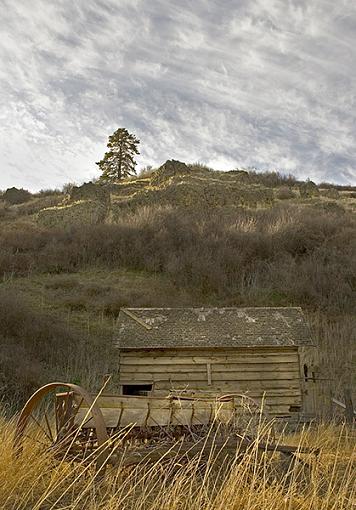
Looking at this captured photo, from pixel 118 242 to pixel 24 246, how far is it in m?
5.80

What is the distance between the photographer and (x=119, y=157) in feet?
175

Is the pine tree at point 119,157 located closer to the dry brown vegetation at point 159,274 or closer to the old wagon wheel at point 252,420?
the dry brown vegetation at point 159,274

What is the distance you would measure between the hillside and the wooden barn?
212cm

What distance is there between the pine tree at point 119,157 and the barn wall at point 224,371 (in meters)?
39.6

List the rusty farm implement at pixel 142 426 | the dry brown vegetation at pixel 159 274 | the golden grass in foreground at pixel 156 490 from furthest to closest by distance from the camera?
the dry brown vegetation at pixel 159 274
the rusty farm implement at pixel 142 426
the golden grass in foreground at pixel 156 490

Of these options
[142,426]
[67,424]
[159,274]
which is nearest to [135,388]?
[142,426]

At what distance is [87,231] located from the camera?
1222 inches

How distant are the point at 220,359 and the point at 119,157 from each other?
135 ft

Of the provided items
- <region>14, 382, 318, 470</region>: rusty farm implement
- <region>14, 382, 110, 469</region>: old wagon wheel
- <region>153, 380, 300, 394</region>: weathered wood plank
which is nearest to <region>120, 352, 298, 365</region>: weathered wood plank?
Answer: <region>153, 380, 300, 394</region>: weathered wood plank

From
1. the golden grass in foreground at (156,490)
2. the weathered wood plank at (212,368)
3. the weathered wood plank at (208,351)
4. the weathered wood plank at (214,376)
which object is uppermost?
the golden grass in foreground at (156,490)

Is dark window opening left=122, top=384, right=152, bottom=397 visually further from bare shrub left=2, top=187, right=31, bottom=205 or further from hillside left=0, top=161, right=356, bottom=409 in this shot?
bare shrub left=2, top=187, right=31, bottom=205

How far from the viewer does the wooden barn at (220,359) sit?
15.3m

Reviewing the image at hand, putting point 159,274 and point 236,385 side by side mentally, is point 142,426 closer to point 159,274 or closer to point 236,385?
point 236,385

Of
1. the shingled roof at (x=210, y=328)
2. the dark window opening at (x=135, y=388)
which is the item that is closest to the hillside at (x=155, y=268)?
the dark window opening at (x=135, y=388)
